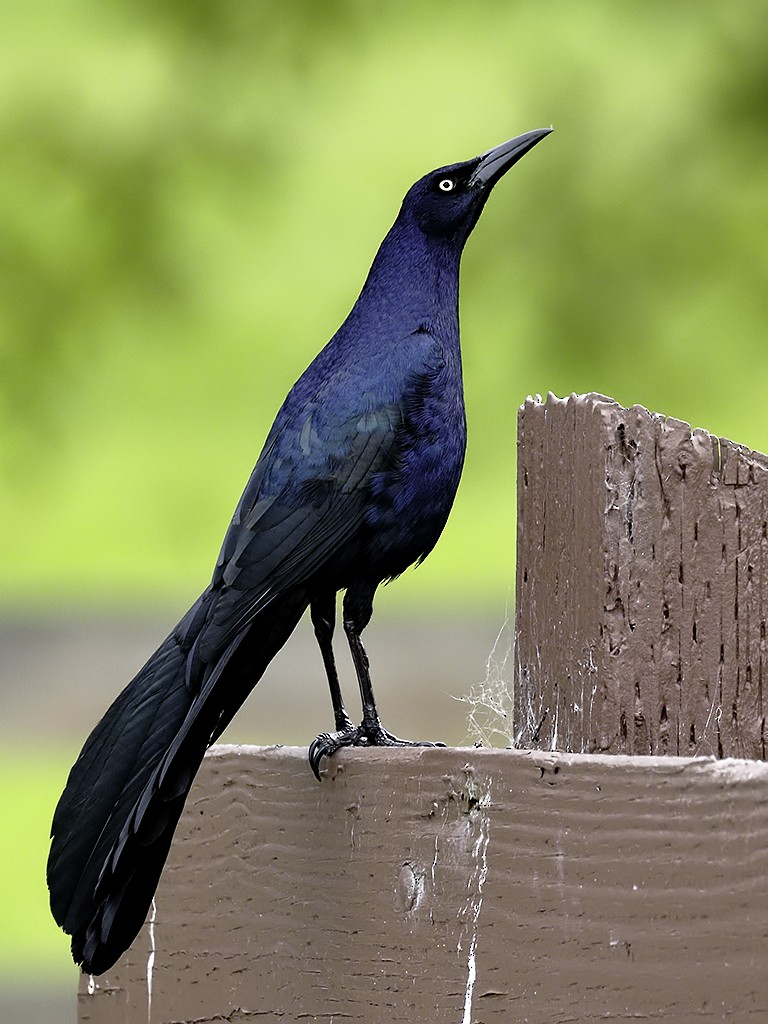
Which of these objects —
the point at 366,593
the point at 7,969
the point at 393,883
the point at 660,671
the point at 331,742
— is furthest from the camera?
the point at 7,969

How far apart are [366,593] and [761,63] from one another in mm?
3112

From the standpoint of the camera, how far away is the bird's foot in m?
1.67

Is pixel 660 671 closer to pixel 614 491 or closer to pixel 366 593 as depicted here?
pixel 614 491

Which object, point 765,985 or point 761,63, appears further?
point 761,63

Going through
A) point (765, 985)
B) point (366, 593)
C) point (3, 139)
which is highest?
point (3, 139)

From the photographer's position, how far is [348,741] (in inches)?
72.6

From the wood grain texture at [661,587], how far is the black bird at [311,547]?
346 millimetres

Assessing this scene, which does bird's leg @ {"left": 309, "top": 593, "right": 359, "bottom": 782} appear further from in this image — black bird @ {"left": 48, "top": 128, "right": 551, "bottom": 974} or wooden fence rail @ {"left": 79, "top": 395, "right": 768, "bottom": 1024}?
wooden fence rail @ {"left": 79, "top": 395, "right": 768, "bottom": 1024}

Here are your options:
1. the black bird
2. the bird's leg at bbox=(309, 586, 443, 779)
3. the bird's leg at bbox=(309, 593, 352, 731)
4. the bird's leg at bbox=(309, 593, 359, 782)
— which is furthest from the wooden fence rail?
the bird's leg at bbox=(309, 593, 352, 731)

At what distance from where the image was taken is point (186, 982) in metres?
1.71

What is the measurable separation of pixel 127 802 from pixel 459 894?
0.39m

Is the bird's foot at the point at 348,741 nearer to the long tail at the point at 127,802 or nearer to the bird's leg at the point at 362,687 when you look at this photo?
the bird's leg at the point at 362,687

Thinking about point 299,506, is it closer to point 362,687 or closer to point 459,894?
point 362,687

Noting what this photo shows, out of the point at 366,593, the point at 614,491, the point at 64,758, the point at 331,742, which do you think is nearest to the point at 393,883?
the point at 331,742
